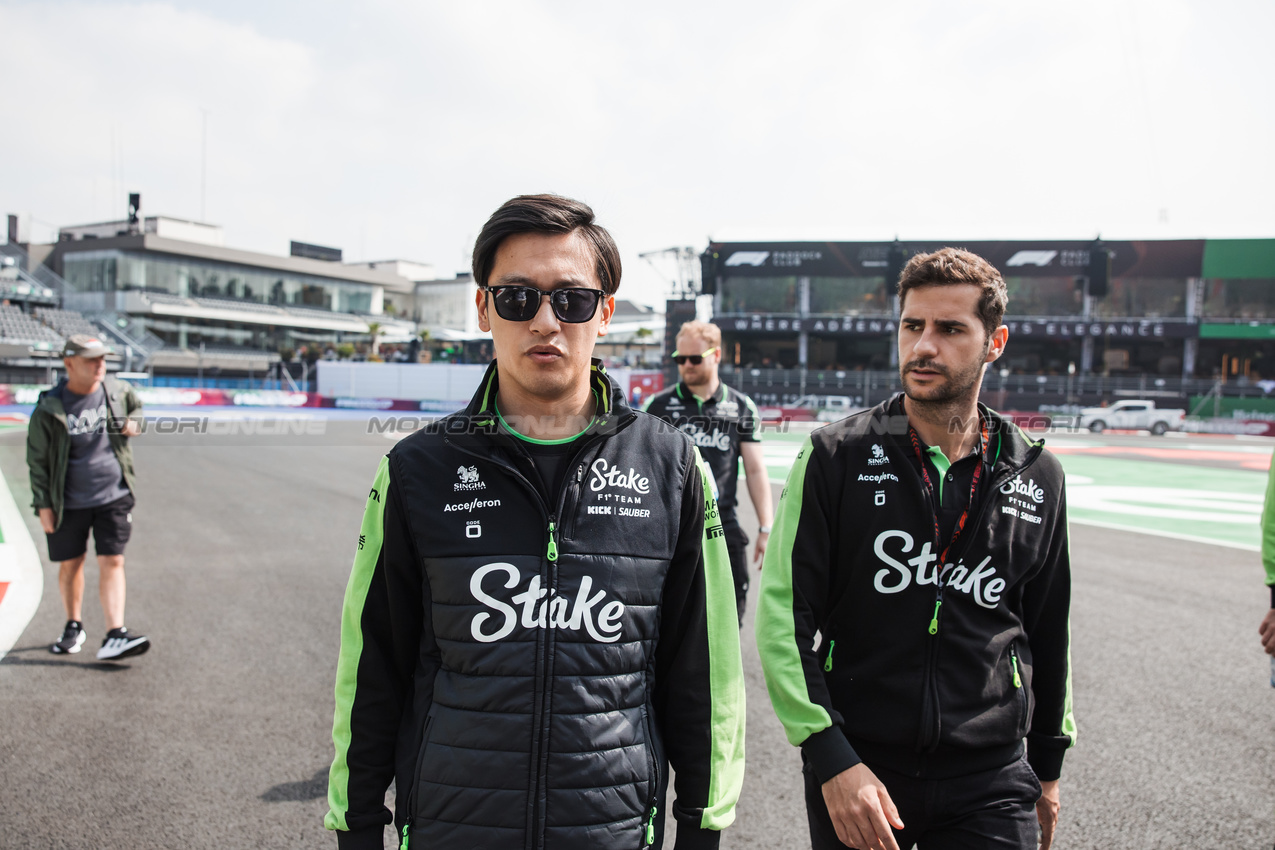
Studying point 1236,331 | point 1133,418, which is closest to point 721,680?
point 1133,418

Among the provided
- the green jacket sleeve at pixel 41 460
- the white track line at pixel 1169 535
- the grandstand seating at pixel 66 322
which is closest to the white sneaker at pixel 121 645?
the green jacket sleeve at pixel 41 460

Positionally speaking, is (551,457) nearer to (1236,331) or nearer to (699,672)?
(699,672)

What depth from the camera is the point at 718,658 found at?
1758 mm

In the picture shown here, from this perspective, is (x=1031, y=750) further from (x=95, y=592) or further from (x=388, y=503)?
(x=95, y=592)

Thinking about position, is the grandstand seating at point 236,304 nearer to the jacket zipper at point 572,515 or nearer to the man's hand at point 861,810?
the jacket zipper at point 572,515

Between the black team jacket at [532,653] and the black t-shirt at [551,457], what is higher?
the black t-shirt at [551,457]

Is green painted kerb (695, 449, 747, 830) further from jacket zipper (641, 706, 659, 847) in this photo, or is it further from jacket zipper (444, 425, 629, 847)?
jacket zipper (444, 425, 629, 847)

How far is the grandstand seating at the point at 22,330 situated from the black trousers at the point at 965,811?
46452mm

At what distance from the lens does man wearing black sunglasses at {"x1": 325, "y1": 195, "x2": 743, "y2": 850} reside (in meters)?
1.59

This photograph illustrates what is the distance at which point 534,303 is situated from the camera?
171 cm

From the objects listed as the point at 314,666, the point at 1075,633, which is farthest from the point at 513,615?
the point at 1075,633

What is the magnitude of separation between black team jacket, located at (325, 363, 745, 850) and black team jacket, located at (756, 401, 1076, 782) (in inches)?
12.1

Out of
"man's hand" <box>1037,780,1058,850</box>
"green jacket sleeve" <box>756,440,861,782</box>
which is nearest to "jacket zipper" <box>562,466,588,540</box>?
"green jacket sleeve" <box>756,440,861,782</box>

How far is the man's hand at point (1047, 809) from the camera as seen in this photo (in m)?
2.12
